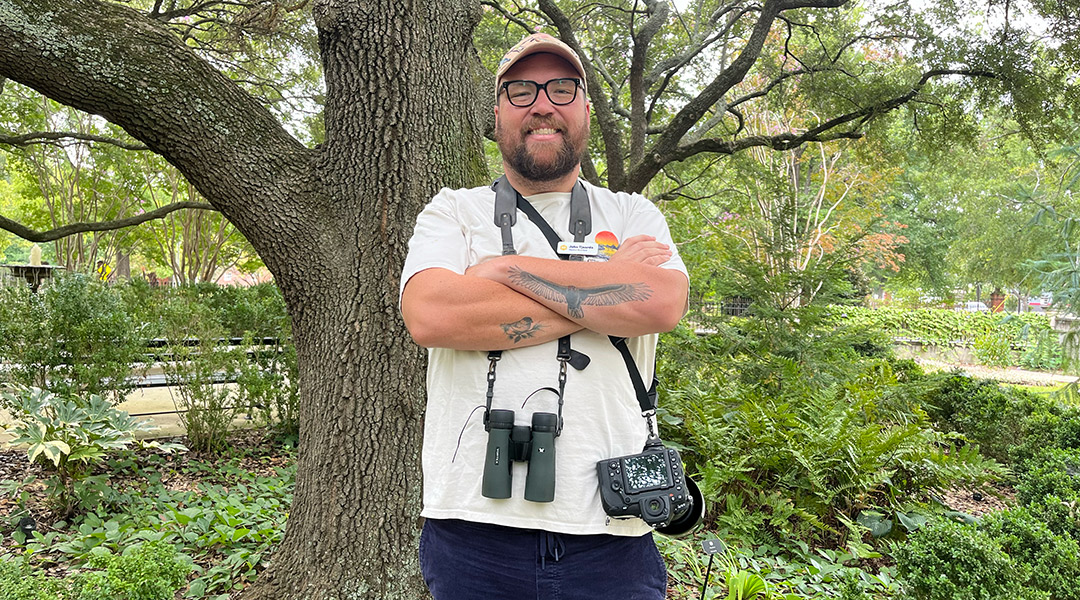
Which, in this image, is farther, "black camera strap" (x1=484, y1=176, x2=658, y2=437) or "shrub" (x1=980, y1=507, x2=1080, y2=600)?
"shrub" (x1=980, y1=507, x2=1080, y2=600)

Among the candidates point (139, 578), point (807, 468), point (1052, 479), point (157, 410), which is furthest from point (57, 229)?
point (1052, 479)

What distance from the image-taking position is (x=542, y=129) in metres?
1.76

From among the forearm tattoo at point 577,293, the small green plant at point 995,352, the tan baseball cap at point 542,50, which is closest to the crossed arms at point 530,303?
the forearm tattoo at point 577,293

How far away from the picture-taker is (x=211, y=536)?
342 cm

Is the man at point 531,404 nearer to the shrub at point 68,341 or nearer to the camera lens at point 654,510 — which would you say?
the camera lens at point 654,510

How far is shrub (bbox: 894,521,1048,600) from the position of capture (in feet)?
8.07

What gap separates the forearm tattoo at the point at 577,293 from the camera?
1539mm

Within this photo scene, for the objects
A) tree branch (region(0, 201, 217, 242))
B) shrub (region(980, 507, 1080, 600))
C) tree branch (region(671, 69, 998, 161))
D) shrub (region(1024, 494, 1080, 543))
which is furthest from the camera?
tree branch (region(671, 69, 998, 161))

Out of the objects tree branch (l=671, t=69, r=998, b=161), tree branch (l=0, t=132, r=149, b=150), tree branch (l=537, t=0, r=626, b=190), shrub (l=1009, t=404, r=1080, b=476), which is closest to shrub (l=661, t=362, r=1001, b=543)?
shrub (l=1009, t=404, r=1080, b=476)

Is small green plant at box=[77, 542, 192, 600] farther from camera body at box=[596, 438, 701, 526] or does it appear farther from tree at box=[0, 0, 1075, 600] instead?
camera body at box=[596, 438, 701, 526]

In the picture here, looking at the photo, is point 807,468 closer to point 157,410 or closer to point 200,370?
point 200,370

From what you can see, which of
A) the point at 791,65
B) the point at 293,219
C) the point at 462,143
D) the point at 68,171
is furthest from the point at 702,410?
the point at 68,171

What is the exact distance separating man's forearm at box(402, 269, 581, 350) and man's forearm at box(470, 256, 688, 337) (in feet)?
0.09

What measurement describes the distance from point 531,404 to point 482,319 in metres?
0.24
